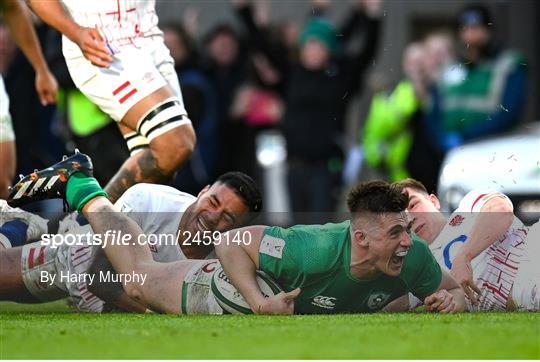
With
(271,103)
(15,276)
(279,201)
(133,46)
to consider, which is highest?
(133,46)

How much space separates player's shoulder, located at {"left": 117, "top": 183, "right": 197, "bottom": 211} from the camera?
8859 mm

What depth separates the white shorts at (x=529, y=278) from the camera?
8609mm

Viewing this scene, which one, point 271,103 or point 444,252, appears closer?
point 444,252

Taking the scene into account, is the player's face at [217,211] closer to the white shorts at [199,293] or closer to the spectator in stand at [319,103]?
the white shorts at [199,293]

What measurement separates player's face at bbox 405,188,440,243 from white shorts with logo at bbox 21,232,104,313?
168 cm

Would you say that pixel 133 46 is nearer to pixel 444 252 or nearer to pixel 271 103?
pixel 444 252

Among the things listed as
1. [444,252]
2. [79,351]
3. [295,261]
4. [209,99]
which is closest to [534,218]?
[444,252]

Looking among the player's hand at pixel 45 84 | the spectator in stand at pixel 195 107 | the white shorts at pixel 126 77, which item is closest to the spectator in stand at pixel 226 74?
the spectator in stand at pixel 195 107

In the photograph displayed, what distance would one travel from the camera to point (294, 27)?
16766mm

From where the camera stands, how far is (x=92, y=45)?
9.02 meters

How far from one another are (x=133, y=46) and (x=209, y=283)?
1.63 metres

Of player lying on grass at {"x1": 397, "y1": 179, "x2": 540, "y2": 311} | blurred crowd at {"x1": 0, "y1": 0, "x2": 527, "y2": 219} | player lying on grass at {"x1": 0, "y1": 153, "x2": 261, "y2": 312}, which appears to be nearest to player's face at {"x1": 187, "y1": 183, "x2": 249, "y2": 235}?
player lying on grass at {"x1": 0, "y1": 153, "x2": 261, "y2": 312}

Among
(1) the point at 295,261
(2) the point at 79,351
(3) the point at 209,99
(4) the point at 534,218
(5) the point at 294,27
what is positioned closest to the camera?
(2) the point at 79,351

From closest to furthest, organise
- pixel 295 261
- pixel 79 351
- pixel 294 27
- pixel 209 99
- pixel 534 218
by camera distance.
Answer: pixel 79 351 < pixel 295 261 < pixel 534 218 < pixel 209 99 < pixel 294 27
